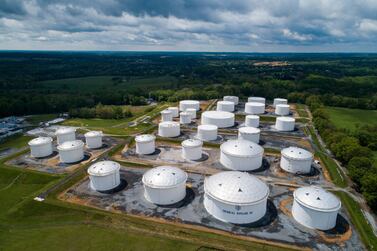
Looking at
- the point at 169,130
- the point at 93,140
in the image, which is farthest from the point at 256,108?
the point at 93,140

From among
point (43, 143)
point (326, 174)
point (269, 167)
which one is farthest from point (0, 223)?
point (326, 174)

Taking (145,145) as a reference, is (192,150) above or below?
above

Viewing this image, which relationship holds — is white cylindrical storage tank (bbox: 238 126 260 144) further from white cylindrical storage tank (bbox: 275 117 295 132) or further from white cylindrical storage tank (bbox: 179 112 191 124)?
white cylindrical storage tank (bbox: 179 112 191 124)

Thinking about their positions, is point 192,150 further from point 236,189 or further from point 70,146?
point 70,146

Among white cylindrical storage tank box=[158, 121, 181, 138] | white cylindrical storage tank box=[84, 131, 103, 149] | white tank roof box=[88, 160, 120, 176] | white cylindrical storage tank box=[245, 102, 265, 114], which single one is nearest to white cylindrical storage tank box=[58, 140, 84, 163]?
white cylindrical storage tank box=[84, 131, 103, 149]

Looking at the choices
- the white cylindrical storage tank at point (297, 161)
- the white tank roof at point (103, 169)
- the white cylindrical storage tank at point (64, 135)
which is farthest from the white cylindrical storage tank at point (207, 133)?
the white cylindrical storage tank at point (64, 135)

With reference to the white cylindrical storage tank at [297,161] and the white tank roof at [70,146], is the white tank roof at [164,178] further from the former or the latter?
the white cylindrical storage tank at [297,161]

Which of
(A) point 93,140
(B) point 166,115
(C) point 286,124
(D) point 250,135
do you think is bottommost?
(A) point 93,140
